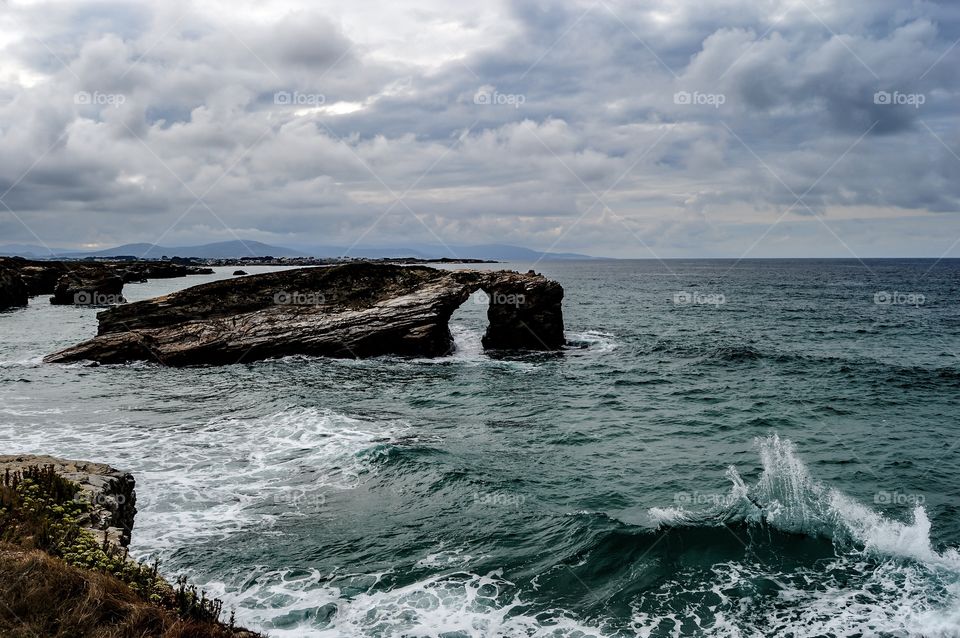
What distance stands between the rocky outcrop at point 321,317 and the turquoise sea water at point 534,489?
Result: 207 centimetres

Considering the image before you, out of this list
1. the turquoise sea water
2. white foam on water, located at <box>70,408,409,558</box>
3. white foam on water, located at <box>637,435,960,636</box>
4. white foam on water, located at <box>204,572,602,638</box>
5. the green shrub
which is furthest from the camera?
white foam on water, located at <box>70,408,409,558</box>

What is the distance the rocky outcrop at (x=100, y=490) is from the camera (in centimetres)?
995

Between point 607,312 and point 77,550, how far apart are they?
6344 centimetres

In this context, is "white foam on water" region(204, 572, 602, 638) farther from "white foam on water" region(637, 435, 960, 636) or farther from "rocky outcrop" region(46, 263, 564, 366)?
"rocky outcrop" region(46, 263, 564, 366)

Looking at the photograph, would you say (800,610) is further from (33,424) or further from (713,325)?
(713,325)

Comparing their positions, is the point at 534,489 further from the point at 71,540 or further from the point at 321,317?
the point at 321,317

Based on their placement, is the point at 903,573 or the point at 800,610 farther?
the point at 903,573

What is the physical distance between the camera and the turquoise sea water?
10.2m

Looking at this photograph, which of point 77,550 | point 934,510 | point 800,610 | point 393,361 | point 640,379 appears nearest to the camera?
point 77,550

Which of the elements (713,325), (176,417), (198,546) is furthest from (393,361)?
(713,325)

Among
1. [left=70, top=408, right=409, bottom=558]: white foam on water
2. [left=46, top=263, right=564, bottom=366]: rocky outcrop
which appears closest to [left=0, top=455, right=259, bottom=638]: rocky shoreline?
[left=70, top=408, right=409, bottom=558]: white foam on water

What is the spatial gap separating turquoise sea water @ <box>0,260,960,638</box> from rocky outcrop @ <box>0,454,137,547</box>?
104 centimetres

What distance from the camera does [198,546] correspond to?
11938 mm

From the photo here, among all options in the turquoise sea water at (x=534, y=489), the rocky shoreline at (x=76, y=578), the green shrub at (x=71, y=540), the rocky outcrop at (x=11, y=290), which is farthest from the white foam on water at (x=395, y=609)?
the rocky outcrop at (x=11, y=290)
